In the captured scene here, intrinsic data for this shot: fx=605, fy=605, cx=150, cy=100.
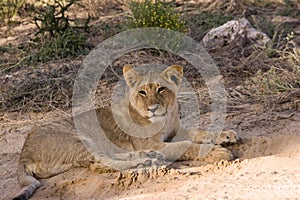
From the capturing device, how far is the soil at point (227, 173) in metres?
4.64

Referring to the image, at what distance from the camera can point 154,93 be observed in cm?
584

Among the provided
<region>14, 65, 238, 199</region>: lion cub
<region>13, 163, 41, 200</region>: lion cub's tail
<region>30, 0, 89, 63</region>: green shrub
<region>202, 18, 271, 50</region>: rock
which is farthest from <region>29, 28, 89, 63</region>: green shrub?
<region>13, 163, 41, 200</region>: lion cub's tail

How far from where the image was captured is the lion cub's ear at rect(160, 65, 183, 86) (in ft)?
19.7

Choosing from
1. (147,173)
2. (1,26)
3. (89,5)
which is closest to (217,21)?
(89,5)

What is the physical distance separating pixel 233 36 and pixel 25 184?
487 centimetres

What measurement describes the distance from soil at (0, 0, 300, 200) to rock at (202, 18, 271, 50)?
217 cm

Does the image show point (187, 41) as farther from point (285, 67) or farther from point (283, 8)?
point (283, 8)

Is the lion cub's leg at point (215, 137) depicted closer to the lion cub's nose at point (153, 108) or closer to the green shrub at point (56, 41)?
the lion cub's nose at point (153, 108)

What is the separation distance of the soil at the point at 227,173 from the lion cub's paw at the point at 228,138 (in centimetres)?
10

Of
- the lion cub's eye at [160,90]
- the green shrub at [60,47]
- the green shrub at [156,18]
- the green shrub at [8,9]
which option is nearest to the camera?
the lion cub's eye at [160,90]

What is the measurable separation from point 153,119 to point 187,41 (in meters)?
3.71

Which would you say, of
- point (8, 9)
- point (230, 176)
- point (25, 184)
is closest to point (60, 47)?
point (8, 9)

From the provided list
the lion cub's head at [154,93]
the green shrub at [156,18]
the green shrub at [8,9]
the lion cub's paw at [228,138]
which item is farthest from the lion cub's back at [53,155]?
the green shrub at [8,9]

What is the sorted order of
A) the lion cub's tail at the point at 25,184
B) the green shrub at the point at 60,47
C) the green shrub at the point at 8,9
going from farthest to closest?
the green shrub at the point at 8,9 → the green shrub at the point at 60,47 → the lion cub's tail at the point at 25,184
